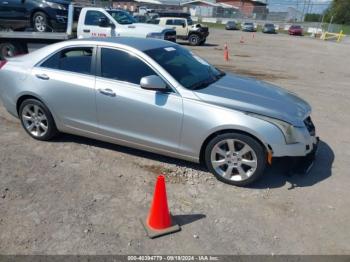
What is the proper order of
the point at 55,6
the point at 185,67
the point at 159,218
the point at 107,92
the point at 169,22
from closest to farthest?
the point at 159,218, the point at 107,92, the point at 185,67, the point at 55,6, the point at 169,22

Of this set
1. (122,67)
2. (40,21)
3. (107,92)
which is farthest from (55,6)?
(107,92)

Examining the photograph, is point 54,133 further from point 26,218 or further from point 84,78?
point 26,218

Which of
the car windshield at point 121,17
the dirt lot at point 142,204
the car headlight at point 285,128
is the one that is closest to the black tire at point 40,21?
the car windshield at point 121,17

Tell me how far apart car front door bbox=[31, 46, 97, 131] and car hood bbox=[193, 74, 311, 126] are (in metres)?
1.51

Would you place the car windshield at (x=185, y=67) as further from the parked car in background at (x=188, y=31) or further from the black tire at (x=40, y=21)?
the parked car in background at (x=188, y=31)

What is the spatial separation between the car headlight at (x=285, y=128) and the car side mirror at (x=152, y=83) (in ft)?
3.65

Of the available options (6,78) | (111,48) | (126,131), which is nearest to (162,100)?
(126,131)


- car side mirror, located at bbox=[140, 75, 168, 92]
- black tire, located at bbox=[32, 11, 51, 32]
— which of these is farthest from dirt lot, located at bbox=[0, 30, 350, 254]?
black tire, located at bbox=[32, 11, 51, 32]

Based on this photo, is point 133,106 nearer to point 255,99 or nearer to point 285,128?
point 255,99

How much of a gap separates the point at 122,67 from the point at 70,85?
2.61 ft

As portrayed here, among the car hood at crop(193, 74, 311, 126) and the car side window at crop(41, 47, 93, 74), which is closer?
the car hood at crop(193, 74, 311, 126)

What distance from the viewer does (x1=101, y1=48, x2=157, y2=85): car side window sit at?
14.1ft

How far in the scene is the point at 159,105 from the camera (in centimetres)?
412

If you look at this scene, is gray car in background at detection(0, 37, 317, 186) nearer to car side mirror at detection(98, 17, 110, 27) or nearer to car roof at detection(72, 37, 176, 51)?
car roof at detection(72, 37, 176, 51)
